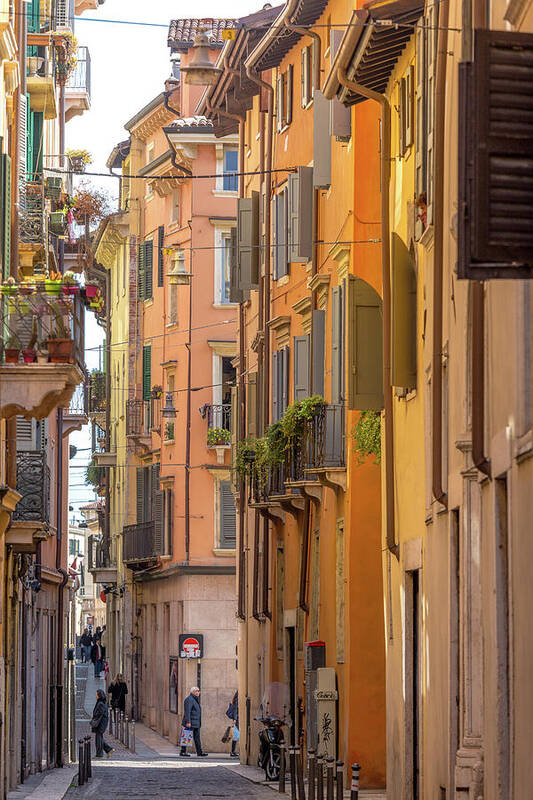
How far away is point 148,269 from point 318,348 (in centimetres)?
2881

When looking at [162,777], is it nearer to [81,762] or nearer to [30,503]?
[81,762]

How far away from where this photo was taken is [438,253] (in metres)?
17.6

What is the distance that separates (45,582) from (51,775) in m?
6.47

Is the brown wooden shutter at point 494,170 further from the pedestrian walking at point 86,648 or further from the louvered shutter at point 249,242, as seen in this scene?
the pedestrian walking at point 86,648

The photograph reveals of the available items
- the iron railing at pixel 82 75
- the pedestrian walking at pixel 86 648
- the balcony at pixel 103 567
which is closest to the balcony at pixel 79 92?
the iron railing at pixel 82 75

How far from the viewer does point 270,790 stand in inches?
1090

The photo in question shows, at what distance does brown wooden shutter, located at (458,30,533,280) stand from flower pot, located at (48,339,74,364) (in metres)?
11.9

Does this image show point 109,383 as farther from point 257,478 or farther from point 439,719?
point 439,719

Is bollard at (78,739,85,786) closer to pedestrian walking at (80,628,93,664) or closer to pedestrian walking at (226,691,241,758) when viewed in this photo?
pedestrian walking at (226,691,241,758)

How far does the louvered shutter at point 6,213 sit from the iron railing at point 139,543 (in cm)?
2804

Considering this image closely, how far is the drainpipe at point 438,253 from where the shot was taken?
1745 centimetres

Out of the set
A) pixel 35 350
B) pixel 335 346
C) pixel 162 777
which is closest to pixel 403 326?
pixel 35 350

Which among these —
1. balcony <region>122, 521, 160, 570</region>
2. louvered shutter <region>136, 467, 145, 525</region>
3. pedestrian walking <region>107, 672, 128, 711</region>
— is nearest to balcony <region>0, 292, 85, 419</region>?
pedestrian walking <region>107, 672, 128, 711</region>

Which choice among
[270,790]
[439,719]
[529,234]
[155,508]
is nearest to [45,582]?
[270,790]
